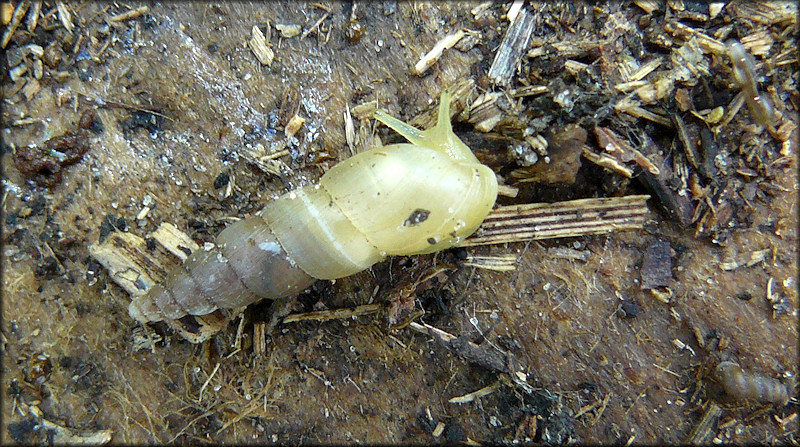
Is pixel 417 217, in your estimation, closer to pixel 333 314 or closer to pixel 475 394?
pixel 333 314

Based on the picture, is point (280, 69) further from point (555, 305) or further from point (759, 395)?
point (759, 395)

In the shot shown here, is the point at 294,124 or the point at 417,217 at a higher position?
the point at 294,124

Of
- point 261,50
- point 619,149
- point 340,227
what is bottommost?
point 619,149

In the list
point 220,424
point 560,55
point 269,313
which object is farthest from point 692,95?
point 220,424

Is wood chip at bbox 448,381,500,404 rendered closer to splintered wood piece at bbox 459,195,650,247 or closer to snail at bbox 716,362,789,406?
splintered wood piece at bbox 459,195,650,247

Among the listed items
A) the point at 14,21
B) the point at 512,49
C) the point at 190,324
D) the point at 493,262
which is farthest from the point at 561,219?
the point at 14,21

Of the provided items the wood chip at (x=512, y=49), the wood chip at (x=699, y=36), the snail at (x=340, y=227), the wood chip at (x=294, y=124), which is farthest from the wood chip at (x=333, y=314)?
the wood chip at (x=699, y=36)

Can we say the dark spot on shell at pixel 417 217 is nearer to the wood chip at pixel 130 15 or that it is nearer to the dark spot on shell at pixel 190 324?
the dark spot on shell at pixel 190 324
